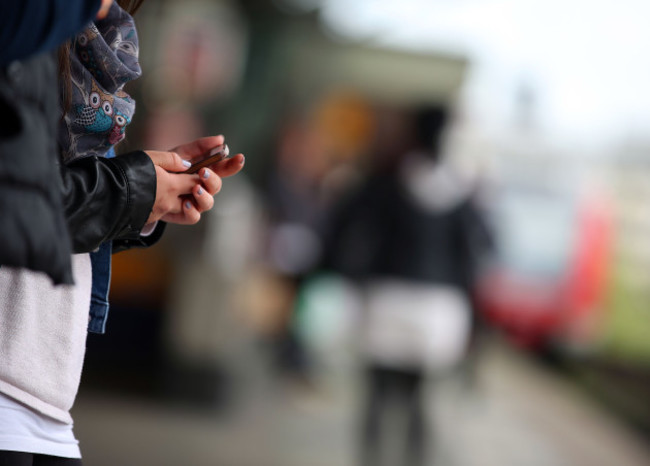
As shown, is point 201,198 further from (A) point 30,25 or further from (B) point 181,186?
(A) point 30,25

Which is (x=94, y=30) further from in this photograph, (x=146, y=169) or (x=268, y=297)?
(x=268, y=297)

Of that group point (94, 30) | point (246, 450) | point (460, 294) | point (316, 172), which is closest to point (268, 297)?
point (316, 172)

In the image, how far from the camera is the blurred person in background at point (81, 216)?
1326 millimetres

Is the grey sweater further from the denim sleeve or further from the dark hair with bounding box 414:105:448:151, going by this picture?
the dark hair with bounding box 414:105:448:151

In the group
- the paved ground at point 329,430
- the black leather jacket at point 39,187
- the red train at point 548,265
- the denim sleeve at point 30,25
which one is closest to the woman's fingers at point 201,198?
the black leather jacket at point 39,187

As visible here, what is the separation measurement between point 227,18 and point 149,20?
0.68 meters

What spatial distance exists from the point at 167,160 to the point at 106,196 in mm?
139

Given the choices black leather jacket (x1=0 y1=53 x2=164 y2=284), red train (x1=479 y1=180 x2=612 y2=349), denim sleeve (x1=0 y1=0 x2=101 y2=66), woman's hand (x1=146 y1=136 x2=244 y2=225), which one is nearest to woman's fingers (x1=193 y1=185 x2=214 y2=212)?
woman's hand (x1=146 y1=136 x2=244 y2=225)

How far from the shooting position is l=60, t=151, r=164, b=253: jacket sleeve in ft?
4.20

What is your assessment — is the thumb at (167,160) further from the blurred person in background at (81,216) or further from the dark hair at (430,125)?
the dark hair at (430,125)

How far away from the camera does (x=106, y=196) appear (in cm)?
131

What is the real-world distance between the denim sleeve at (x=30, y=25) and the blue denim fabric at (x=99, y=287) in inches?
20.1

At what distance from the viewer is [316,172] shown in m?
8.95

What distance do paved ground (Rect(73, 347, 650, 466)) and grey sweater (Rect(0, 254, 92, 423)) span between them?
9.95ft
